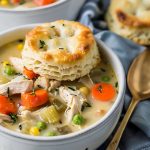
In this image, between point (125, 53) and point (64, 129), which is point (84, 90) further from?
point (125, 53)

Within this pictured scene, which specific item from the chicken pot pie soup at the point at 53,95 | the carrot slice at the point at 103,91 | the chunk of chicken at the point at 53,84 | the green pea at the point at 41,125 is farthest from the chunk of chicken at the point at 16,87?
the carrot slice at the point at 103,91

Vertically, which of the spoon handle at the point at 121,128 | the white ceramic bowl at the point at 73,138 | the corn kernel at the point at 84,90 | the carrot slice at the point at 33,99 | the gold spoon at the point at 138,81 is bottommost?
the spoon handle at the point at 121,128

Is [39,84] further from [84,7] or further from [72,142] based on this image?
[84,7]

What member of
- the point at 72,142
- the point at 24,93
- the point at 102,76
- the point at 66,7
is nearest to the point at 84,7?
the point at 66,7

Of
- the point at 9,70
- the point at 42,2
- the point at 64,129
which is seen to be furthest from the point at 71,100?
the point at 42,2

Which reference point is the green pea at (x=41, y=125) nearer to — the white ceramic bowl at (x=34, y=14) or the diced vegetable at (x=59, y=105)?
the diced vegetable at (x=59, y=105)

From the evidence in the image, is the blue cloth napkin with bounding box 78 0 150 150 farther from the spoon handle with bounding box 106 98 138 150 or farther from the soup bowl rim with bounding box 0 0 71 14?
the soup bowl rim with bounding box 0 0 71 14
